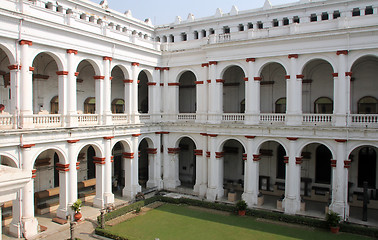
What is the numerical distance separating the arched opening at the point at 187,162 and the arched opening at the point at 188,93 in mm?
3038

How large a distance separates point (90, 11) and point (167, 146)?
43.3ft

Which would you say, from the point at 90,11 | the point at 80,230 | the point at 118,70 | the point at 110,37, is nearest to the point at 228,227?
the point at 80,230

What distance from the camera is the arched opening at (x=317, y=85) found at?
25.8 m

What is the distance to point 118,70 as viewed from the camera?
2978 cm

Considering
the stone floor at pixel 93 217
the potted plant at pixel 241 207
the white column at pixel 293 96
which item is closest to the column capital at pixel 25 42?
the stone floor at pixel 93 217

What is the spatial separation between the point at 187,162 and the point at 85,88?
1198 centimetres

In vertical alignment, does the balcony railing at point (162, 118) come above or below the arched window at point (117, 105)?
below

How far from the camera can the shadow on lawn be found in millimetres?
19031

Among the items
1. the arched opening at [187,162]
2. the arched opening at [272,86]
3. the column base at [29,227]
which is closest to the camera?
the column base at [29,227]

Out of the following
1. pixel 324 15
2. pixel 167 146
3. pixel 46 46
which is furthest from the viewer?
pixel 167 146

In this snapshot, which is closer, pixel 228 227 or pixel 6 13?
pixel 6 13

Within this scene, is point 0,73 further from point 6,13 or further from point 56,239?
point 56,239

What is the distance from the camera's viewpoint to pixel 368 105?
24422 mm

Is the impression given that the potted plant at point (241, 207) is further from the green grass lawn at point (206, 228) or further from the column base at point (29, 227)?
the column base at point (29, 227)
